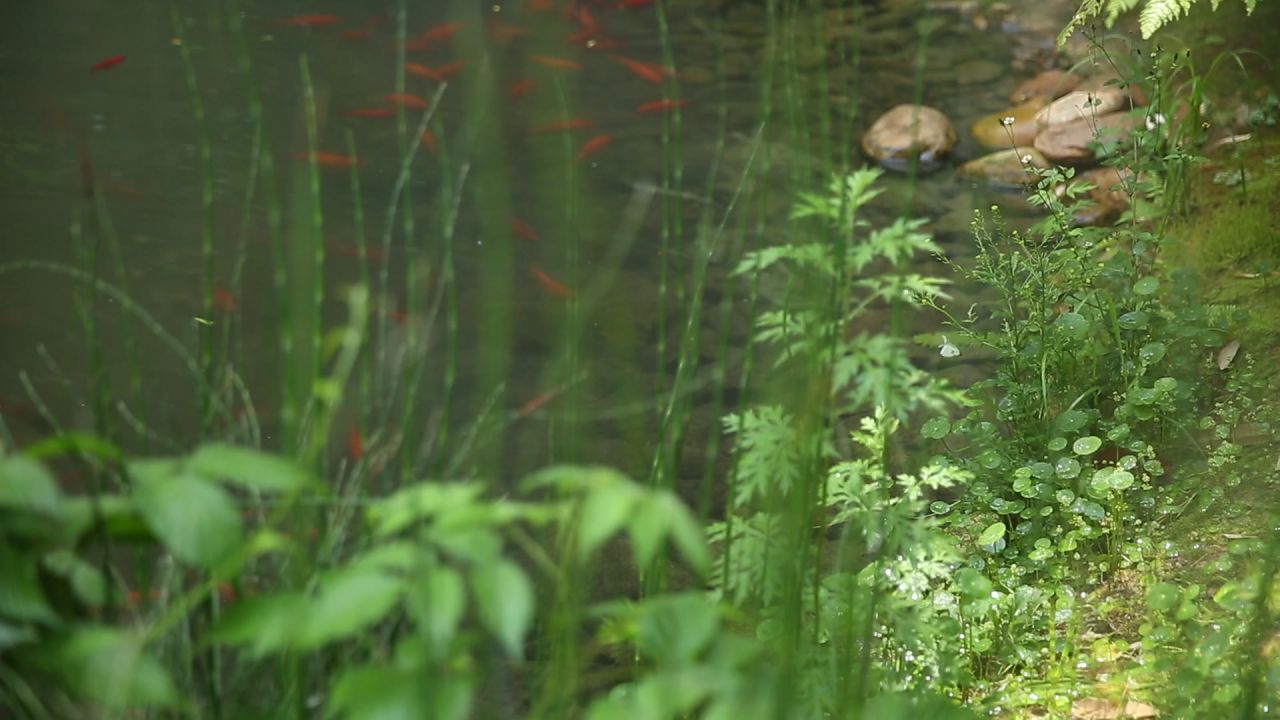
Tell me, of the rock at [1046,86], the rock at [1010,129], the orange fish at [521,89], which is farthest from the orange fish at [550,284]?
the rock at [1046,86]

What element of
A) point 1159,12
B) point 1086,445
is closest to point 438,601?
point 1086,445

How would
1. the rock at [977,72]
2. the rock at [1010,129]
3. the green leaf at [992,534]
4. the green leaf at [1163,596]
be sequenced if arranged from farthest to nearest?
the rock at [977,72]
the rock at [1010,129]
the green leaf at [992,534]
the green leaf at [1163,596]

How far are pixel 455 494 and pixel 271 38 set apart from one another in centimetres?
403

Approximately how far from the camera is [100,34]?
430cm

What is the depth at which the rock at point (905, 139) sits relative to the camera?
13.1ft

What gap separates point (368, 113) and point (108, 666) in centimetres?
330

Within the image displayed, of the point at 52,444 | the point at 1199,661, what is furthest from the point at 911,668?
the point at 52,444

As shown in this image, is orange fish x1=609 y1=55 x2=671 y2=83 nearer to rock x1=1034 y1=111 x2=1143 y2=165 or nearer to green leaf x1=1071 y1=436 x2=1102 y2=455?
rock x1=1034 y1=111 x2=1143 y2=165

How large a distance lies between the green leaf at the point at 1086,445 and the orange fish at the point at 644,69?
279 centimetres

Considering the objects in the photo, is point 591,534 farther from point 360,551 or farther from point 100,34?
point 100,34

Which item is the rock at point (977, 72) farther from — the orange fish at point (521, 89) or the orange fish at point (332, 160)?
the orange fish at point (332, 160)

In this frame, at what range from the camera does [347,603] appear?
0.69 m

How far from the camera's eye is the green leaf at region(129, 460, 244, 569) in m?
0.70

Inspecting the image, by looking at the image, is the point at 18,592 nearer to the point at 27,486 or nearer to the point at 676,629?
the point at 27,486
